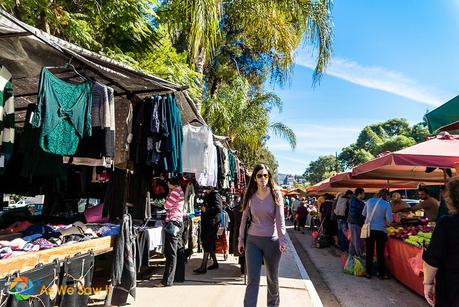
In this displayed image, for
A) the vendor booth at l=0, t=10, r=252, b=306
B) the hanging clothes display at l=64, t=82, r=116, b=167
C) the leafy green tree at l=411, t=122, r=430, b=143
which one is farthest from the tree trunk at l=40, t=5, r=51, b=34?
the leafy green tree at l=411, t=122, r=430, b=143

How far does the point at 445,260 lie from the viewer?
2770mm

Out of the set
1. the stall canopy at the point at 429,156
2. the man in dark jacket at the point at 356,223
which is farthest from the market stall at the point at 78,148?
the man in dark jacket at the point at 356,223

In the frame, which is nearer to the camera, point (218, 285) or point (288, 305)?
point (288, 305)

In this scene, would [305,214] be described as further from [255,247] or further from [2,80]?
[2,80]

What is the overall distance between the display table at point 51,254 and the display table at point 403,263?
506 centimetres

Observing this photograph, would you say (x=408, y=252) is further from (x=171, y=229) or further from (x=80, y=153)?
(x=80, y=153)

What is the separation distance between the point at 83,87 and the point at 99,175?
285 cm

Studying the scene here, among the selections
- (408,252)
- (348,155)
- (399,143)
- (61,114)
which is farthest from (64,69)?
(348,155)

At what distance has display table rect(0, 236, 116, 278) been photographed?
9.69 ft

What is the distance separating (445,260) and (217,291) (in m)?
4.13

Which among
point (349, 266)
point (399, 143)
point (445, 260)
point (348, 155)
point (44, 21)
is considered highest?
point (348, 155)

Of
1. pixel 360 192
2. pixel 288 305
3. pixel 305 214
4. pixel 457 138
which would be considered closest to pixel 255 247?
pixel 288 305

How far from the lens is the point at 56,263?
139 inches

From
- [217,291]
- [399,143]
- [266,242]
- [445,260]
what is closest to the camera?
[445,260]
